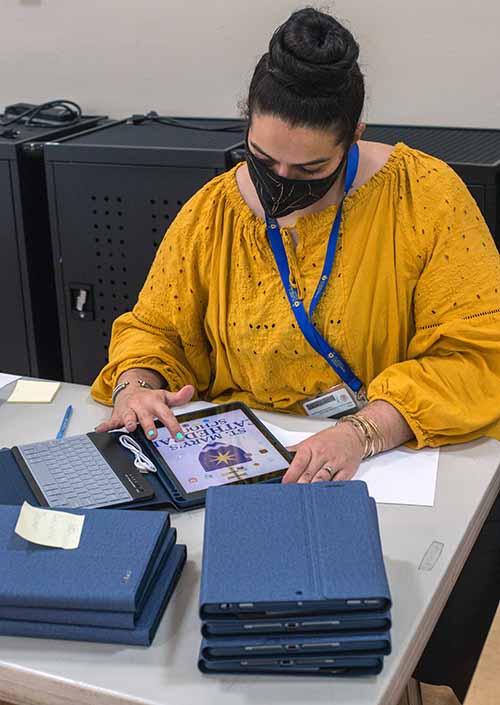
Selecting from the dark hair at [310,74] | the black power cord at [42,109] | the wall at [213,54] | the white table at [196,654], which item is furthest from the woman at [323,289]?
the black power cord at [42,109]

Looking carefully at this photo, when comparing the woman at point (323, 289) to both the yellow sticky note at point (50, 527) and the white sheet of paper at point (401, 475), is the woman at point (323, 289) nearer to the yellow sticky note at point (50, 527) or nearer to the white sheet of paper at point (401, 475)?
the white sheet of paper at point (401, 475)

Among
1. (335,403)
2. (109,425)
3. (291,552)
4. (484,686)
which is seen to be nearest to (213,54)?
(335,403)

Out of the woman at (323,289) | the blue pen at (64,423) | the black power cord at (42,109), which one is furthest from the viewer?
the black power cord at (42,109)

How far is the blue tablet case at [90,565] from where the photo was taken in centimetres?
90

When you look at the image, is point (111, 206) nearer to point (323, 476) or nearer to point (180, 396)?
point (180, 396)

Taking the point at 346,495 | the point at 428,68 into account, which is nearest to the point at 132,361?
the point at 346,495

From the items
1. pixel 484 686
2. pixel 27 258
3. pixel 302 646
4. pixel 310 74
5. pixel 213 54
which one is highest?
pixel 310 74

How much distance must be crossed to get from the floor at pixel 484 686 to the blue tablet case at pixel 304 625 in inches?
37.6

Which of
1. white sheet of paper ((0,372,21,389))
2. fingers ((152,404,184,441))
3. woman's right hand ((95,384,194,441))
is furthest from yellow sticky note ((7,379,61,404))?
fingers ((152,404,184,441))

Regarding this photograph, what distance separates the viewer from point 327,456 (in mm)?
1212

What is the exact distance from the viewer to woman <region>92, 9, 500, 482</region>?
1.28 m

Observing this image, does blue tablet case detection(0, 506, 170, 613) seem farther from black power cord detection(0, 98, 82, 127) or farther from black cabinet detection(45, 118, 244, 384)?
black power cord detection(0, 98, 82, 127)

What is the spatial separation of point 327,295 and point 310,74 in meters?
0.36

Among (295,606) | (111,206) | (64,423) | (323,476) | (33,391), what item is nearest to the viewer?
(295,606)
